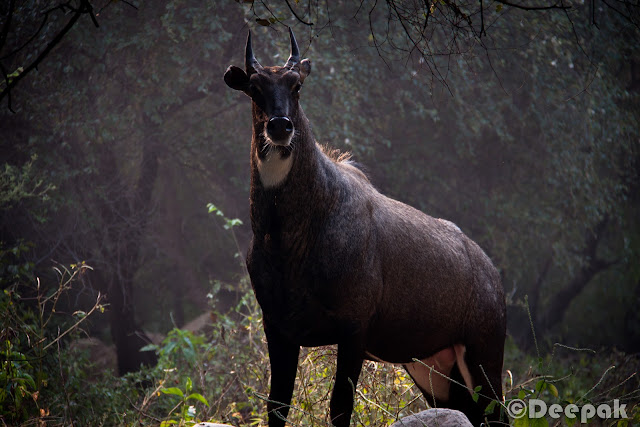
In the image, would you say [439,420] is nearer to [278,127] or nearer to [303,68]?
[278,127]

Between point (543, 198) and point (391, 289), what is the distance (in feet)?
31.4

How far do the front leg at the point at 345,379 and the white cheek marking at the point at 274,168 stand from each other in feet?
3.66

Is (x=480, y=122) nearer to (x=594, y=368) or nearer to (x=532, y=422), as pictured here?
(x=594, y=368)

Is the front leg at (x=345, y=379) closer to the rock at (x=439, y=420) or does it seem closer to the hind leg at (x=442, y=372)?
the rock at (x=439, y=420)

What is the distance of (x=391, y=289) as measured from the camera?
14.3ft

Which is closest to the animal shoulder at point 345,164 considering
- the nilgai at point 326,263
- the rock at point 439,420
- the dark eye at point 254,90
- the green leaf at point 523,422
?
the nilgai at point 326,263

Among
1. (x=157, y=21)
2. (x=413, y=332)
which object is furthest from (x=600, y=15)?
(x=413, y=332)

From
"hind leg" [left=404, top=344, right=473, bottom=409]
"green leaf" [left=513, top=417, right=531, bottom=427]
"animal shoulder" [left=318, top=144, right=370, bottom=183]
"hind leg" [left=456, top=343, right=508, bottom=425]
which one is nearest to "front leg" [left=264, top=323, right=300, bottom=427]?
"hind leg" [left=404, top=344, right=473, bottom=409]

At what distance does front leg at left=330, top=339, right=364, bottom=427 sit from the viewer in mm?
3990

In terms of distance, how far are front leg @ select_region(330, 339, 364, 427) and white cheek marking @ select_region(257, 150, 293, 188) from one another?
1.12 m

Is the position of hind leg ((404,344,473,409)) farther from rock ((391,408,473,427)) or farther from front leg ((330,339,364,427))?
rock ((391,408,473,427))

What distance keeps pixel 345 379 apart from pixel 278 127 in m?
1.63

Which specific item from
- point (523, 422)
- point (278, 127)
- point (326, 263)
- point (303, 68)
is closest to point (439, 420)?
point (523, 422)

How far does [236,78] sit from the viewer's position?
4.09 meters
